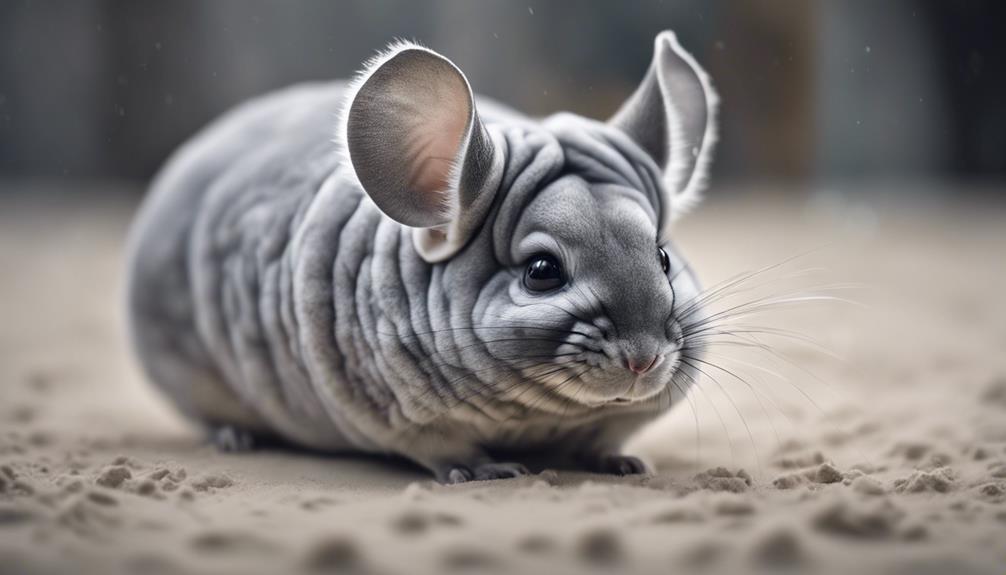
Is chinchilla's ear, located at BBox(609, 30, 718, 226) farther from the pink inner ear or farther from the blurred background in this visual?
the blurred background

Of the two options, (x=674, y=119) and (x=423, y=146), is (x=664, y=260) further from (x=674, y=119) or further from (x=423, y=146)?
(x=423, y=146)

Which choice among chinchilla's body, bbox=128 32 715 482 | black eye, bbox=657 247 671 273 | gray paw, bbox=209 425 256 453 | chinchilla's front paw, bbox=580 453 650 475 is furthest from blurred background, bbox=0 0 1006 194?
gray paw, bbox=209 425 256 453

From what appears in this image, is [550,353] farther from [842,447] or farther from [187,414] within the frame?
[187,414]

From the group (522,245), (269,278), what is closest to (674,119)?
(522,245)

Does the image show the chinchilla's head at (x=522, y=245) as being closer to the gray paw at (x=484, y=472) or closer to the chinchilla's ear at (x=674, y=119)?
the gray paw at (x=484, y=472)

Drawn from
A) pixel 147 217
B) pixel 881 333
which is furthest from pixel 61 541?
pixel 881 333
